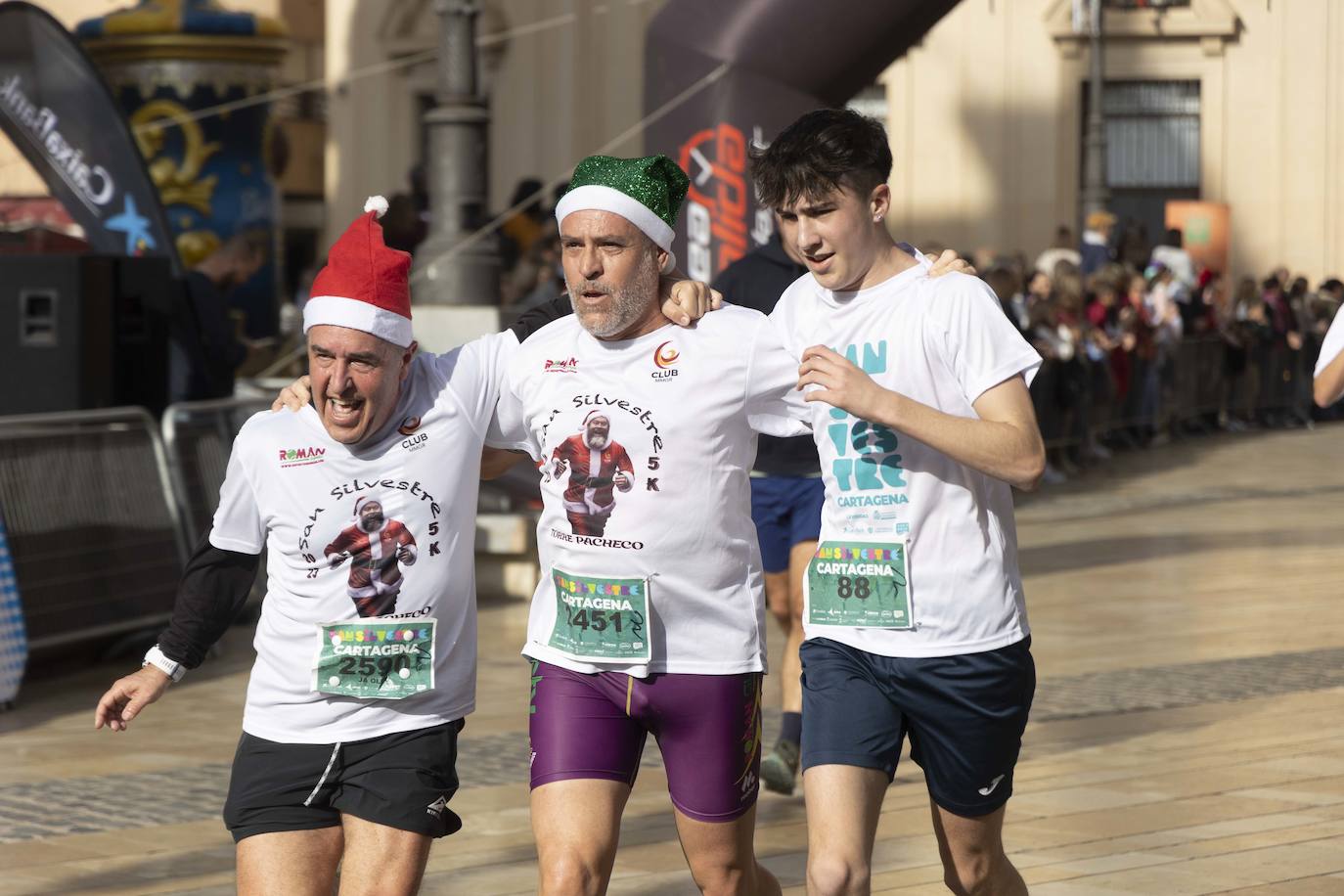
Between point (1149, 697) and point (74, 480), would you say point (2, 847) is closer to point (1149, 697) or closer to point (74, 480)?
point (74, 480)

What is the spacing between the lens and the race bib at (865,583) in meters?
4.85

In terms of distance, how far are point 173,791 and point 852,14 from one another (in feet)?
16.9

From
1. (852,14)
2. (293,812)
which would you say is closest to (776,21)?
(852,14)

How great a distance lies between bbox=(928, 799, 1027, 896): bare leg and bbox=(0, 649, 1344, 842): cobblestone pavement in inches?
119

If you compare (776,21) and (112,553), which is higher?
(776,21)

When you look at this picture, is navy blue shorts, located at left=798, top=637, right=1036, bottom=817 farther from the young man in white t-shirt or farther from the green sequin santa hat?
the green sequin santa hat

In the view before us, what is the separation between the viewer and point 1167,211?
31328 mm

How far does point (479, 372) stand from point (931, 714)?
1.19m

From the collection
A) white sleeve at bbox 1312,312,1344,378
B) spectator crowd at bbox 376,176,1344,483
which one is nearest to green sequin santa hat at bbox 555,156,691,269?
white sleeve at bbox 1312,312,1344,378

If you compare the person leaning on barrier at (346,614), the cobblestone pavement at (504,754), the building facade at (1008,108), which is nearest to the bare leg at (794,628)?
the cobblestone pavement at (504,754)

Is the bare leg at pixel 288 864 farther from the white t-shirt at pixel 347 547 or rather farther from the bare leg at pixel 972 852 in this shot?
the bare leg at pixel 972 852

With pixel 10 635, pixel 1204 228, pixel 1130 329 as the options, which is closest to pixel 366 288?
pixel 10 635

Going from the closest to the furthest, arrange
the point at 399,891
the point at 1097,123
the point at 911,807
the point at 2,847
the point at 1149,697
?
1. the point at 399,891
2. the point at 2,847
3. the point at 911,807
4. the point at 1149,697
5. the point at 1097,123

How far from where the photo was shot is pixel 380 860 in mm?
4574
